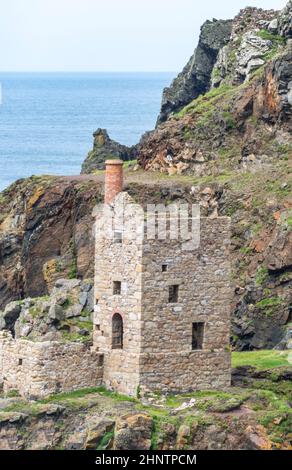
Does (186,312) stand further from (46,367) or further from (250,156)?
(250,156)

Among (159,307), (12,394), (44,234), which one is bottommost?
(12,394)

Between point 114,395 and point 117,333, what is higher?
point 117,333

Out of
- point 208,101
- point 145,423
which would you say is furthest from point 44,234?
point 145,423

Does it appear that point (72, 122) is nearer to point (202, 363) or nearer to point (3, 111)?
point (3, 111)

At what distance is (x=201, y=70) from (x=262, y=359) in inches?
1772

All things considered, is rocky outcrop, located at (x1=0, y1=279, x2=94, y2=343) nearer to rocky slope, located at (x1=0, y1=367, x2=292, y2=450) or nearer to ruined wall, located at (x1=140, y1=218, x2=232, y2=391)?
ruined wall, located at (x1=140, y1=218, x2=232, y2=391)

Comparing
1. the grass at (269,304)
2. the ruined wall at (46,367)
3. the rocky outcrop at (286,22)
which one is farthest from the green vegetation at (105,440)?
the rocky outcrop at (286,22)

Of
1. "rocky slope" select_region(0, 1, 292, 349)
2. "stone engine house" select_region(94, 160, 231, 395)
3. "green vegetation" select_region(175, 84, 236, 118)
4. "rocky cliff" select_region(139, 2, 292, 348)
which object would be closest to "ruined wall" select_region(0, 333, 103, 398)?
"stone engine house" select_region(94, 160, 231, 395)

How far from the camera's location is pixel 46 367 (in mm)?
58406

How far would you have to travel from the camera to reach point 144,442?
55.5 meters

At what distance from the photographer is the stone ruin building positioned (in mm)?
58000

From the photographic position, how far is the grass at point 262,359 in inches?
2442
